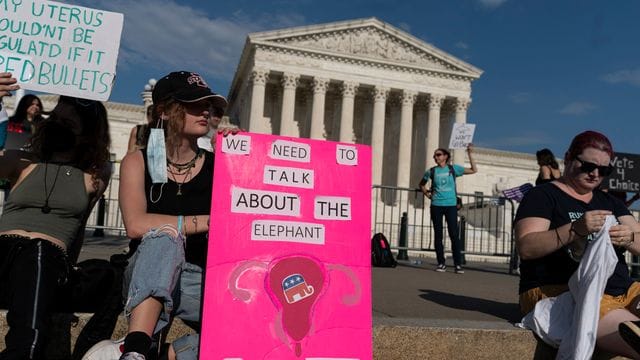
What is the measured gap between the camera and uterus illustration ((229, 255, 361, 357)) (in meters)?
2.79

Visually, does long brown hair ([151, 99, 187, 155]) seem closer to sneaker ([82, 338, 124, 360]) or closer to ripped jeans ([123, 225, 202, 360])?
ripped jeans ([123, 225, 202, 360])

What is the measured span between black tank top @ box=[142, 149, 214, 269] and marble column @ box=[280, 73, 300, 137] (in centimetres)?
3432

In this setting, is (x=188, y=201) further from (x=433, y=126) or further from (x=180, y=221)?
(x=433, y=126)

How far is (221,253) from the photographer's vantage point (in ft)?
9.21

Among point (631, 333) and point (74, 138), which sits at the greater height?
point (74, 138)

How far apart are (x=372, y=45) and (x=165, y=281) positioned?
40135 millimetres

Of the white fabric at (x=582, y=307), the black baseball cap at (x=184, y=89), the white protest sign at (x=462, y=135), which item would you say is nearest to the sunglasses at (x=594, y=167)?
the white fabric at (x=582, y=307)

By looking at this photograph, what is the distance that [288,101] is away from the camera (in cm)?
3816

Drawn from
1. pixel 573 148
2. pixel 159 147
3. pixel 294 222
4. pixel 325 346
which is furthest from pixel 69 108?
pixel 573 148

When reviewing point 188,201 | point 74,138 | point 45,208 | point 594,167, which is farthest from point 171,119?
point 594,167

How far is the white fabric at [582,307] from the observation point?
288cm

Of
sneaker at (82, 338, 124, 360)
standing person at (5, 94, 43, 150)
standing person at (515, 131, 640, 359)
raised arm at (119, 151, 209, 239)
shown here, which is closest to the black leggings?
sneaker at (82, 338, 124, 360)

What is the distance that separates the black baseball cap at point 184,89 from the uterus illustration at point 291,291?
0.91 metres

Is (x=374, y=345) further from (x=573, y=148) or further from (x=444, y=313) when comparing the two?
(x=573, y=148)
